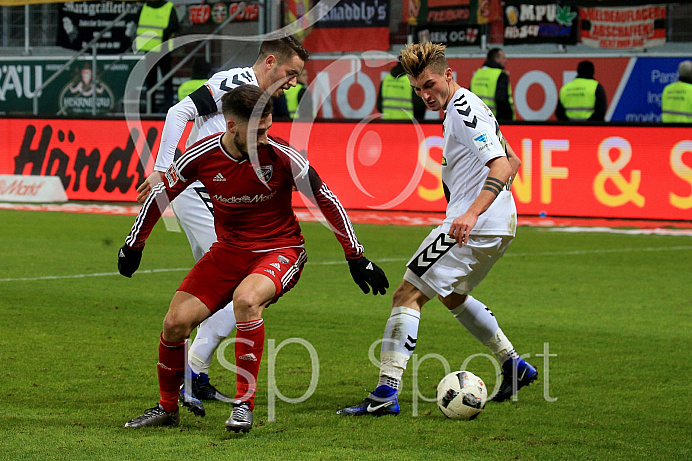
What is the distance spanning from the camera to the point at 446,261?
19.3 feet

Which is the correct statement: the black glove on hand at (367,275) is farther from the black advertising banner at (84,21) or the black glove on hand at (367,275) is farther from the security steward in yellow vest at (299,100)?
the black advertising banner at (84,21)

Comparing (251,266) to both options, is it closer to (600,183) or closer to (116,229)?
(116,229)

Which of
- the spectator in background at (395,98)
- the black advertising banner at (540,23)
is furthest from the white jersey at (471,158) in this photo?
the black advertising banner at (540,23)

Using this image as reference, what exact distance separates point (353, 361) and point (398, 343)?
→ 4.02 ft

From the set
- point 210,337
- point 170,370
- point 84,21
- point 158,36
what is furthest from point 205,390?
point 84,21

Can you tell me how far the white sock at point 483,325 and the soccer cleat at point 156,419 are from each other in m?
1.83

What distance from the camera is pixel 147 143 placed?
17.5 m

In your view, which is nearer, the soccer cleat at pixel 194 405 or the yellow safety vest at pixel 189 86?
the soccer cleat at pixel 194 405

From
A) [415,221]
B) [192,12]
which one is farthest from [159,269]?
[192,12]

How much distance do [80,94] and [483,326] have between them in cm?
1683

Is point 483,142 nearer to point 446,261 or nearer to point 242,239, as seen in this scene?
point 446,261

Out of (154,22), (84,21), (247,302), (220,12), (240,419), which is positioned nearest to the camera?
(240,419)

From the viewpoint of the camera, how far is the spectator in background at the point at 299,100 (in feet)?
61.0

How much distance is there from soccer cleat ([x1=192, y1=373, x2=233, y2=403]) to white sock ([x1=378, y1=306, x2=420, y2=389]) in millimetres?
904
